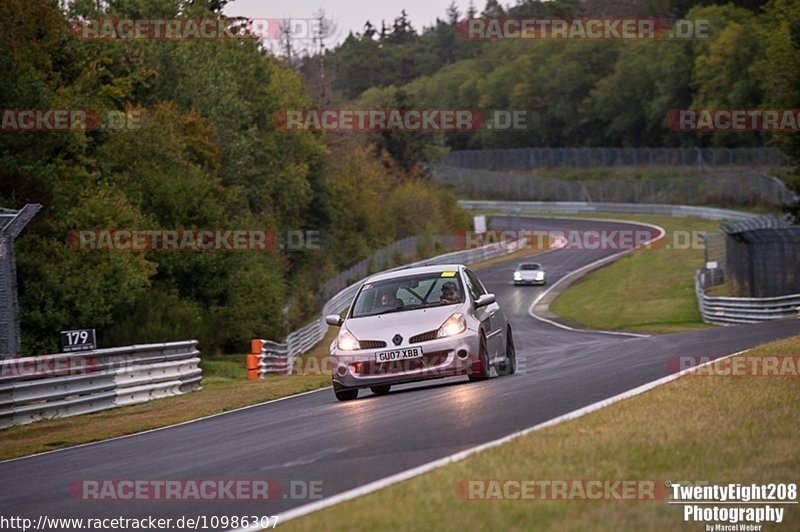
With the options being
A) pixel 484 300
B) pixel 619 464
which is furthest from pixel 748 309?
pixel 619 464

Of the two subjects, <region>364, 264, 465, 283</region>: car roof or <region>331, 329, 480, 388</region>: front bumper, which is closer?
<region>331, 329, 480, 388</region>: front bumper

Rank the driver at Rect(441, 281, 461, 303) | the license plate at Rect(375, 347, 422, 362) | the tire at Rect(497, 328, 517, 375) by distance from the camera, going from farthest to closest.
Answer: the tire at Rect(497, 328, 517, 375) → the driver at Rect(441, 281, 461, 303) → the license plate at Rect(375, 347, 422, 362)

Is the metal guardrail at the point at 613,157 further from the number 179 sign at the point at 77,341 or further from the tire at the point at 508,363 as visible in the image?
the number 179 sign at the point at 77,341

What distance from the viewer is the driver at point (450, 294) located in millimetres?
15992

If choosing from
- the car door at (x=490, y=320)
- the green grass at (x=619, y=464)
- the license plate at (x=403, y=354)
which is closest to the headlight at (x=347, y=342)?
the license plate at (x=403, y=354)

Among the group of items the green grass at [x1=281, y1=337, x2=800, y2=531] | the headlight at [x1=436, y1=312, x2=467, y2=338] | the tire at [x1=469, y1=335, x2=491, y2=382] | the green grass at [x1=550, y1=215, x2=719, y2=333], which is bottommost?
the green grass at [x1=550, y1=215, x2=719, y2=333]

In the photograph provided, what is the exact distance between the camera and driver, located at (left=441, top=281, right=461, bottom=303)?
1599cm

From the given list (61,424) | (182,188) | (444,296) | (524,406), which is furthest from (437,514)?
(182,188)

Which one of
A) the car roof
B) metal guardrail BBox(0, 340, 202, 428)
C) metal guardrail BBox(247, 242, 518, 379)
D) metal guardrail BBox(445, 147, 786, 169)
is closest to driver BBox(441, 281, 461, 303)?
the car roof

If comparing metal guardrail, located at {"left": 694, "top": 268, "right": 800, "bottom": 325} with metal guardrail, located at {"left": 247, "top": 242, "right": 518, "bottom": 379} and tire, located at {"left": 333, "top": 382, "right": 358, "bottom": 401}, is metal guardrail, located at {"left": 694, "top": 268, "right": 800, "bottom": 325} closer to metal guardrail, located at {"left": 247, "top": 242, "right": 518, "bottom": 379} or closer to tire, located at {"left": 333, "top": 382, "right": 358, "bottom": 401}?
metal guardrail, located at {"left": 247, "top": 242, "right": 518, "bottom": 379}

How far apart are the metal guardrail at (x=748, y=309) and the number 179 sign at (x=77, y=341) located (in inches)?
906

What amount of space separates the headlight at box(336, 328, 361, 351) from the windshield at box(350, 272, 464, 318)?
1.53 feet

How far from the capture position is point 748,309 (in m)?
38.2

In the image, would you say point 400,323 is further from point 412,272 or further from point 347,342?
point 412,272
